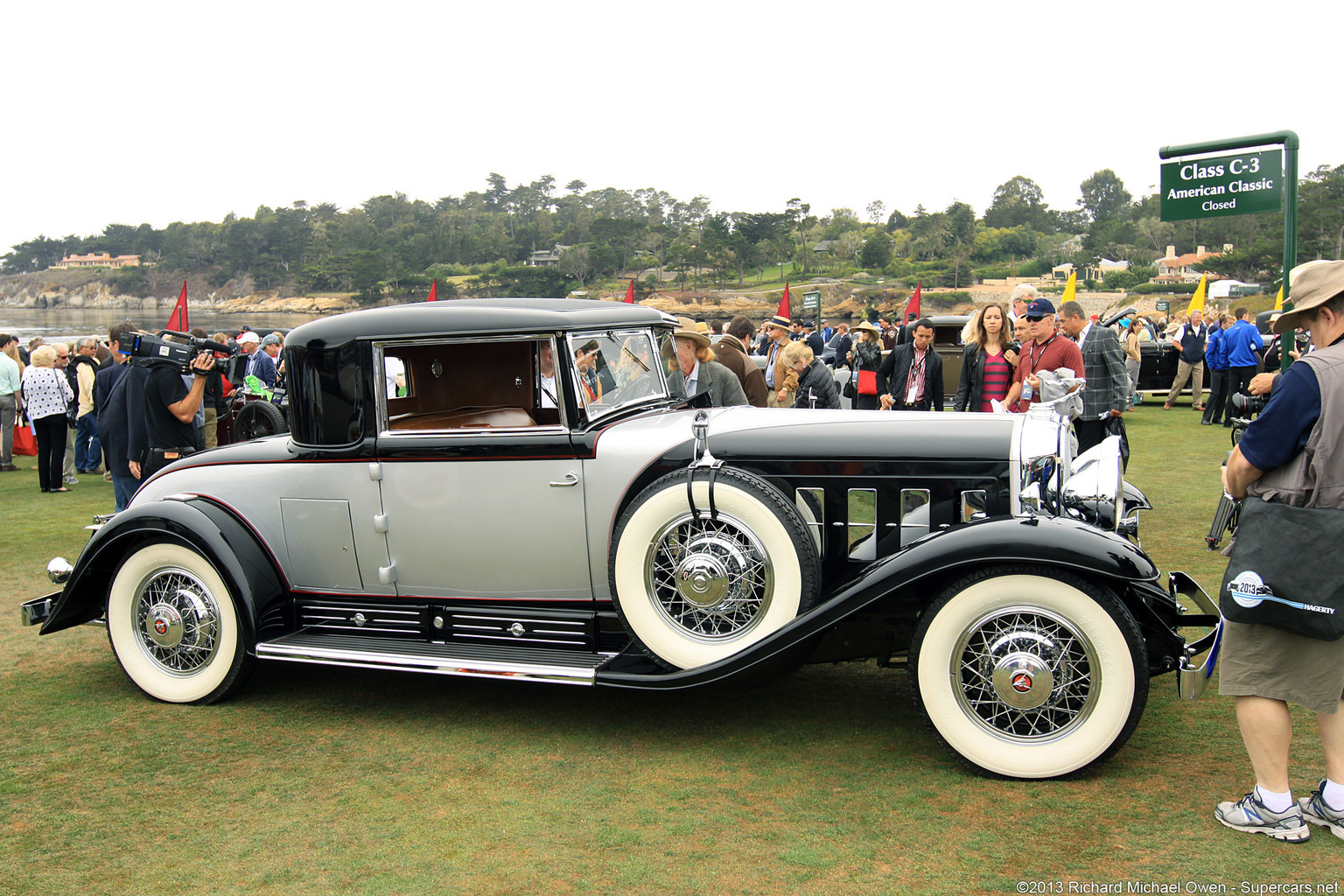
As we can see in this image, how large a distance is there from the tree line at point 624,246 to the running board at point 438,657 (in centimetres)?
8700

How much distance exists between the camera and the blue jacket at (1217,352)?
1359 centimetres

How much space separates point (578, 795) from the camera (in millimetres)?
3348

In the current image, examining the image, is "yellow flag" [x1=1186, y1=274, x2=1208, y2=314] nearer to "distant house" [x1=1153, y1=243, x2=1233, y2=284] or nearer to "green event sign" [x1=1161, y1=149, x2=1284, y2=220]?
"green event sign" [x1=1161, y1=149, x2=1284, y2=220]

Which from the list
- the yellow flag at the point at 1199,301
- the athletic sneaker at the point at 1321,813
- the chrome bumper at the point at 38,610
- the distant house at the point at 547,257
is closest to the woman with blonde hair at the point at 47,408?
the chrome bumper at the point at 38,610

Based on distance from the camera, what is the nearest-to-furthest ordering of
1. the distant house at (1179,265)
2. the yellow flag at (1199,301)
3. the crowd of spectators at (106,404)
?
the crowd of spectators at (106,404)
the yellow flag at (1199,301)
the distant house at (1179,265)

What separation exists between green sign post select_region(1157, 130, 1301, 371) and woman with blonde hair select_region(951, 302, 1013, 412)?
1364mm

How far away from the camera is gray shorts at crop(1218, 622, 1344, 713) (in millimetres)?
2775

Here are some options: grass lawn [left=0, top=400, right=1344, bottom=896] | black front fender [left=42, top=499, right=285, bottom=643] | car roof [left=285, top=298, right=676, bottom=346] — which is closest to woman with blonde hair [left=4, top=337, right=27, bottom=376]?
grass lawn [left=0, top=400, right=1344, bottom=896]

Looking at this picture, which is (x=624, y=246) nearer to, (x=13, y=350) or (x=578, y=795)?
(x=13, y=350)

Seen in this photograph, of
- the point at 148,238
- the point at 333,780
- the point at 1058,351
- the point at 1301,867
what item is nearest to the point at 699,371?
the point at 1058,351

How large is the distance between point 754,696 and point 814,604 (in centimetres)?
93

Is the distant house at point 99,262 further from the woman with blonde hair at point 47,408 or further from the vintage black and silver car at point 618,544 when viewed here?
the vintage black and silver car at point 618,544

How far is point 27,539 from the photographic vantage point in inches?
316

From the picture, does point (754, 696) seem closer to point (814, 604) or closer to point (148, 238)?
point (814, 604)
